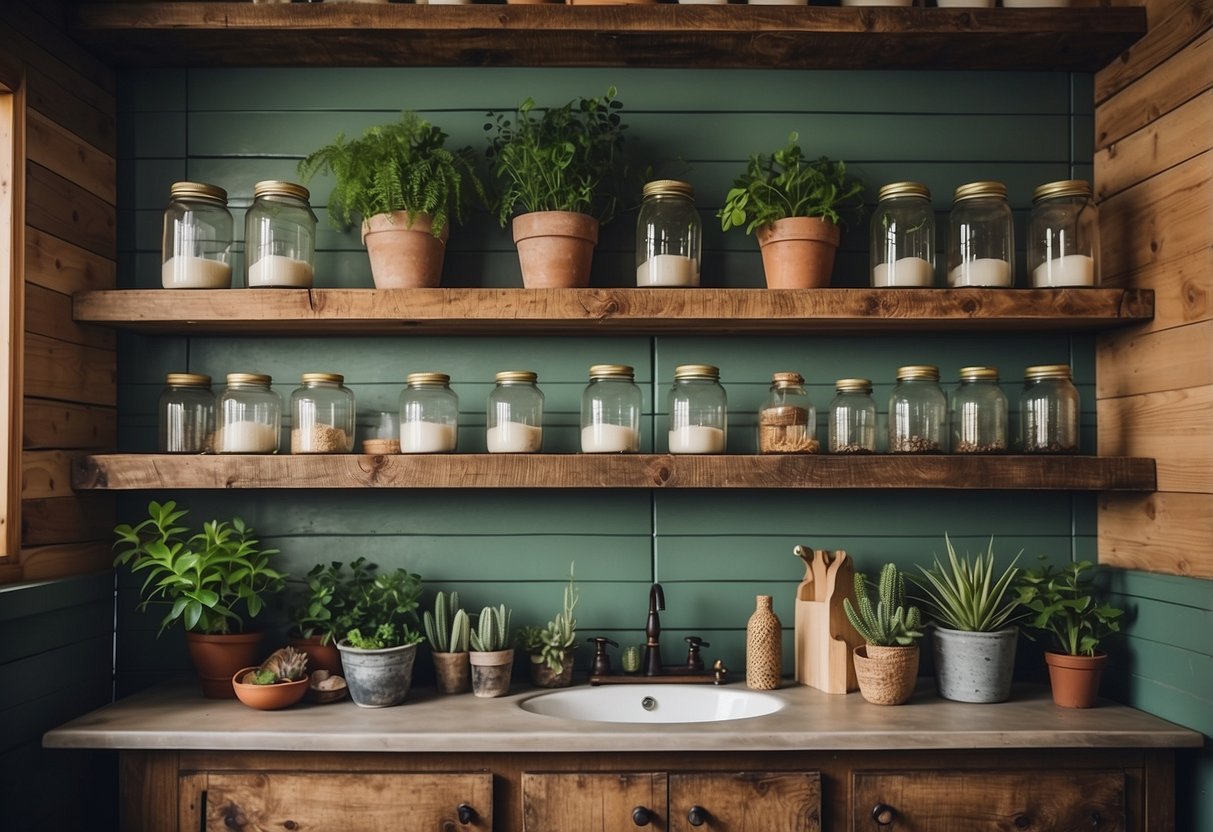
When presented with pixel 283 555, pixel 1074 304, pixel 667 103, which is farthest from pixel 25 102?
pixel 1074 304

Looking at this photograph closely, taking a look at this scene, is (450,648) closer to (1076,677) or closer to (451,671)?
(451,671)

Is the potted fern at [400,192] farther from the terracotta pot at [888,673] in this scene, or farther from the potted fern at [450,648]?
the terracotta pot at [888,673]

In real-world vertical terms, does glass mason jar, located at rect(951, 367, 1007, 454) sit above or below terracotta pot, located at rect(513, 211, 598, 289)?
below

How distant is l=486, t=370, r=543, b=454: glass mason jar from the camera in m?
2.01

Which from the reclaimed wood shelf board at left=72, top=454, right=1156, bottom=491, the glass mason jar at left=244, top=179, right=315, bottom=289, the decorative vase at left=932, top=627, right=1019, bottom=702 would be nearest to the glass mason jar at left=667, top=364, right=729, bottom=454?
the reclaimed wood shelf board at left=72, top=454, right=1156, bottom=491

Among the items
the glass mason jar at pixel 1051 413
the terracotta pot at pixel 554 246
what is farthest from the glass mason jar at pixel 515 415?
the glass mason jar at pixel 1051 413

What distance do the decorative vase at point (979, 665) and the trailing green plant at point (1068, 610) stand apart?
3.8 inches

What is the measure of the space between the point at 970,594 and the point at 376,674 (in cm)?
135

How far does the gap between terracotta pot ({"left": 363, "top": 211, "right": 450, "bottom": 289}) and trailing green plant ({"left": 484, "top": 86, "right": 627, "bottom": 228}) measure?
0.69 feet

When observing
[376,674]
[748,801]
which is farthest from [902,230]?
[376,674]

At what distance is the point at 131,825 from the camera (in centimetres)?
172

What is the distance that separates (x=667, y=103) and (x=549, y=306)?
2.32ft

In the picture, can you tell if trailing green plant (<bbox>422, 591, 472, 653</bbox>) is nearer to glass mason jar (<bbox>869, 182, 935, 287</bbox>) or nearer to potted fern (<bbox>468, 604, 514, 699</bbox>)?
potted fern (<bbox>468, 604, 514, 699</bbox>)

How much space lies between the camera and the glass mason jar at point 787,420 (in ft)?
6.59
